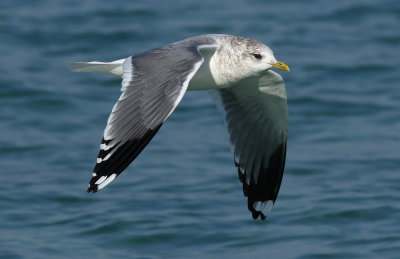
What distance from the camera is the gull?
5324 mm

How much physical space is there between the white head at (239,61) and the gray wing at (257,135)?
0.51 meters

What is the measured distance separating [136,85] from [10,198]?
3.18 meters

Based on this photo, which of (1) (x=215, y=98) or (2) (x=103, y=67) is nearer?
(2) (x=103, y=67)

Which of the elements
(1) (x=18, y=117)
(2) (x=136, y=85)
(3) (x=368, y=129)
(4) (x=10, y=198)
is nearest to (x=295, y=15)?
(3) (x=368, y=129)

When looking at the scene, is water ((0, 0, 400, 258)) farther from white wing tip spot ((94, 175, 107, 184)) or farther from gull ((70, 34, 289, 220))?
white wing tip spot ((94, 175, 107, 184))

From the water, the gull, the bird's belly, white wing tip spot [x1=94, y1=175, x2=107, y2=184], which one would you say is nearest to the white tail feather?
the gull

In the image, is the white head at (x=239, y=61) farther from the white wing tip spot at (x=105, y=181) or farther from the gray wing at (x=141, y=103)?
the white wing tip spot at (x=105, y=181)

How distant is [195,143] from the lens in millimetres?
9641

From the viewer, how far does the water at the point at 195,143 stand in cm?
769

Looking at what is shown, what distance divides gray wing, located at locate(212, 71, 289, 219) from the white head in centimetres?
51

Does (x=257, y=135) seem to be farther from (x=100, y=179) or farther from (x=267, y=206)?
(x=100, y=179)

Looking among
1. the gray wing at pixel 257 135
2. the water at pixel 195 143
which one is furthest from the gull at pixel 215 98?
the water at pixel 195 143

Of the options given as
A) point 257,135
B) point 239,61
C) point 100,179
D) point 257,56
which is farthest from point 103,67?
point 257,135

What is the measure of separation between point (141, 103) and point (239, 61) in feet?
3.82
